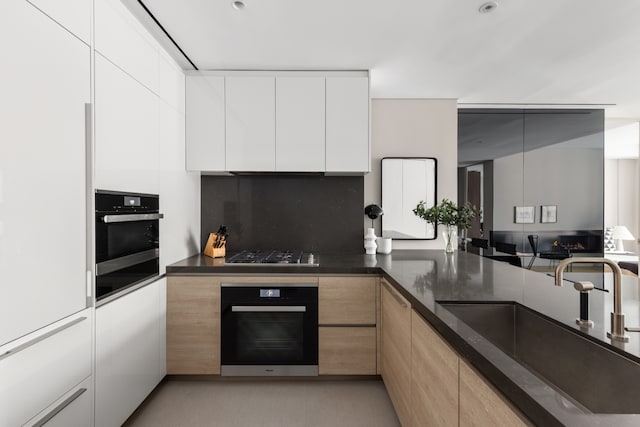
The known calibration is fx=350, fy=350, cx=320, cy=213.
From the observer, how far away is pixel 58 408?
4.73ft

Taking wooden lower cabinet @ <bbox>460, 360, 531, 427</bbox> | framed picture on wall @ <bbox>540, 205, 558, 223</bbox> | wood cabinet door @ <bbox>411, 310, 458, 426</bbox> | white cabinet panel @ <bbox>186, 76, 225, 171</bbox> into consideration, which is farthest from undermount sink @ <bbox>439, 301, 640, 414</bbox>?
framed picture on wall @ <bbox>540, 205, 558, 223</bbox>

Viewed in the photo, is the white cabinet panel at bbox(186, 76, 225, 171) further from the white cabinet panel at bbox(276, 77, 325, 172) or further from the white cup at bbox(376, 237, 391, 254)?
the white cup at bbox(376, 237, 391, 254)

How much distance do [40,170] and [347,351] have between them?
2113 millimetres

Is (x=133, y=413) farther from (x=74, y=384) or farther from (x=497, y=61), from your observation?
(x=497, y=61)

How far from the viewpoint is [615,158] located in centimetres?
672

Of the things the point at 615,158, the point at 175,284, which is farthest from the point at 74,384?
the point at 615,158

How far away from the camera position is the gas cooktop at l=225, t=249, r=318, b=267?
2.63 m

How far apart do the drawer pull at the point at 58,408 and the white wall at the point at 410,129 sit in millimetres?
2650

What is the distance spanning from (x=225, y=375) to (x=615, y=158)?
7921mm

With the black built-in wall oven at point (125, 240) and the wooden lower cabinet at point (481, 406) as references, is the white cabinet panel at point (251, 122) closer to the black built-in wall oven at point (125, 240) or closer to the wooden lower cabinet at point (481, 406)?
the black built-in wall oven at point (125, 240)

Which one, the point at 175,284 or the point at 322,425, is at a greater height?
the point at 175,284

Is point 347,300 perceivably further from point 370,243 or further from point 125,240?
point 125,240

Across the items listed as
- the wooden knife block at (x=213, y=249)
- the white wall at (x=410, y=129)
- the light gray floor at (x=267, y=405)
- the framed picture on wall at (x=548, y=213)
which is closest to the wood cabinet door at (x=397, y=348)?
the light gray floor at (x=267, y=405)

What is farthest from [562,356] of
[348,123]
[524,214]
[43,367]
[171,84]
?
[524,214]
